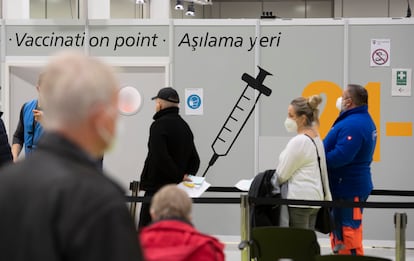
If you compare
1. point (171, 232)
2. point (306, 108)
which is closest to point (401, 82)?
point (306, 108)

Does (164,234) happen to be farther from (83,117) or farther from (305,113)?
(305,113)

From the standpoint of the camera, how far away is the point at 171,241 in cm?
242

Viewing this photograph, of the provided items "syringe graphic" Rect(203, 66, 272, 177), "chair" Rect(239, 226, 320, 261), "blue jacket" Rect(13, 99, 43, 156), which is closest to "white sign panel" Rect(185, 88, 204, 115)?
"syringe graphic" Rect(203, 66, 272, 177)

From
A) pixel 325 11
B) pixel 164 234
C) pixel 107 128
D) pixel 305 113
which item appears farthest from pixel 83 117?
pixel 325 11

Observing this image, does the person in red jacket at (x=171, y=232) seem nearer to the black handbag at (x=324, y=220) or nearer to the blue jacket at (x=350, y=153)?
the black handbag at (x=324, y=220)

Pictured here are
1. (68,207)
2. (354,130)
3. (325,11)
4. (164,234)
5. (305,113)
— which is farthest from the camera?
(325,11)

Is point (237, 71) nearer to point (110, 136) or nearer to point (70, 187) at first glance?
point (110, 136)

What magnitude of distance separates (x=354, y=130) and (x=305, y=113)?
523mm

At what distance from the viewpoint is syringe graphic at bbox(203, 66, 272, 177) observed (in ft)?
23.0

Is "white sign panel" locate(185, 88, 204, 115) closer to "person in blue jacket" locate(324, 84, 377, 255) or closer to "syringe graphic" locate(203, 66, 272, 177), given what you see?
"syringe graphic" locate(203, 66, 272, 177)

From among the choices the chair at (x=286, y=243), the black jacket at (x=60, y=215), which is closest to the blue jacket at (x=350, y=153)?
the chair at (x=286, y=243)

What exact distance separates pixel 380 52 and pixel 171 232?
16.7 ft

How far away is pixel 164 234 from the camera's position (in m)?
2.41

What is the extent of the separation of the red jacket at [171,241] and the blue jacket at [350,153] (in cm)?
257
